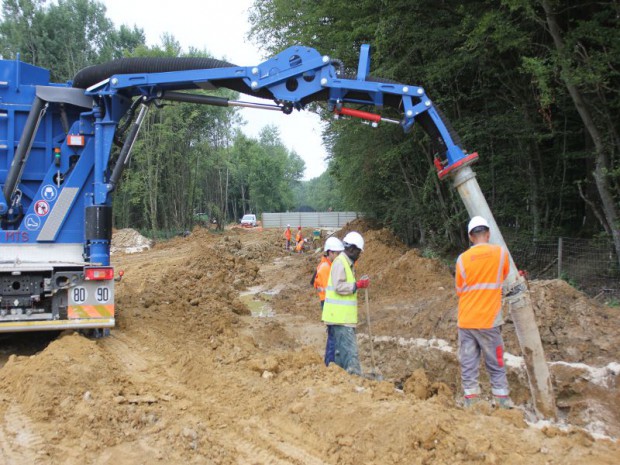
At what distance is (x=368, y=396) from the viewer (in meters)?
4.52

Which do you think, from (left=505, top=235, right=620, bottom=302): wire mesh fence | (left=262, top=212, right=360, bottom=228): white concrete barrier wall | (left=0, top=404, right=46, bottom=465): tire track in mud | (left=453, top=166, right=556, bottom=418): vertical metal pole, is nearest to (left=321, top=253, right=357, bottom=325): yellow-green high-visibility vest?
(left=453, top=166, right=556, bottom=418): vertical metal pole

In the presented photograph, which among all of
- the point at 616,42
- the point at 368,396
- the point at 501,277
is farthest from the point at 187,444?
the point at 616,42

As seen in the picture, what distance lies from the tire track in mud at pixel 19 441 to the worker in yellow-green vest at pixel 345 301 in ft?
10.3

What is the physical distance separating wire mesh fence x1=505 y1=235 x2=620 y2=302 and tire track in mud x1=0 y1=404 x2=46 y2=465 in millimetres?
8346

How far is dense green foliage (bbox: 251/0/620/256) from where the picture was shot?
847 centimetres

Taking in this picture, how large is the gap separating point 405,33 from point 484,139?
325 cm

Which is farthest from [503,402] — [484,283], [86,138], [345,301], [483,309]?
[86,138]

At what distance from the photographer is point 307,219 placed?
5647 centimetres

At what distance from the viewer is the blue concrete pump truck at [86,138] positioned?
246 inches

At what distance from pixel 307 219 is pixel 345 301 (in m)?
50.6

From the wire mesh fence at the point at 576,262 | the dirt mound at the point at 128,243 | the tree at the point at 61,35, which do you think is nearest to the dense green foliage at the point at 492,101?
the wire mesh fence at the point at 576,262

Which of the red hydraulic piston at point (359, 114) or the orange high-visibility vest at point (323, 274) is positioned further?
the orange high-visibility vest at point (323, 274)

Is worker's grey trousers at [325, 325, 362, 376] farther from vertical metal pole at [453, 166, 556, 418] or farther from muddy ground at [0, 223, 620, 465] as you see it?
vertical metal pole at [453, 166, 556, 418]

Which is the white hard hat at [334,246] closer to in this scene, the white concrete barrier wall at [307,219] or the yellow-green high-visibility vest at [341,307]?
the yellow-green high-visibility vest at [341,307]
